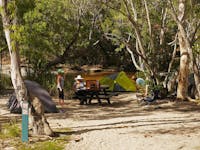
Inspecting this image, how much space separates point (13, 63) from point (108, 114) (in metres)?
5.45

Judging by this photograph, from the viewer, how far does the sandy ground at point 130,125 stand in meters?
9.05

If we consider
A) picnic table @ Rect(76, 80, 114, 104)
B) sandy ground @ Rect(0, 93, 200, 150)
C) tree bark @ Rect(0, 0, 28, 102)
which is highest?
tree bark @ Rect(0, 0, 28, 102)

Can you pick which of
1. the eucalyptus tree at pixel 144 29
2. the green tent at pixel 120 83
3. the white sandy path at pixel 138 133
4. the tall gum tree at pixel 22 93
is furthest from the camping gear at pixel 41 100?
the green tent at pixel 120 83

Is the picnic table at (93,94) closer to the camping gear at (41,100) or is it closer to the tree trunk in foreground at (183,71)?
the camping gear at (41,100)

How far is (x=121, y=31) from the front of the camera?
28312 mm

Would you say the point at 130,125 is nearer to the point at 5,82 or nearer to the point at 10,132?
the point at 10,132

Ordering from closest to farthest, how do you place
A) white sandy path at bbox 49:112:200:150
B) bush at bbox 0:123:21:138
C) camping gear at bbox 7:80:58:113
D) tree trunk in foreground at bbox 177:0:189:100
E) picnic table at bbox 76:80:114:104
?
white sandy path at bbox 49:112:200:150 < bush at bbox 0:123:21:138 < camping gear at bbox 7:80:58:113 < picnic table at bbox 76:80:114:104 < tree trunk in foreground at bbox 177:0:189:100

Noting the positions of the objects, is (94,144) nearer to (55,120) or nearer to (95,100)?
(55,120)

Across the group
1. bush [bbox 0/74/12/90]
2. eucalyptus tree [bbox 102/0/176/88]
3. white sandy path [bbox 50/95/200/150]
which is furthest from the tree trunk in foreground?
bush [bbox 0/74/12/90]

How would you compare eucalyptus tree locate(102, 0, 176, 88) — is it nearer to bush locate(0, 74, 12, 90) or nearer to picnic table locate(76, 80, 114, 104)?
picnic table locate(76, 80, 114, 104)

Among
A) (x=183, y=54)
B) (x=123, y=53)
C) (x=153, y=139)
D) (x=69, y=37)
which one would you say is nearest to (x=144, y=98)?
(x=183, y=54)

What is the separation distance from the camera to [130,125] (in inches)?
451

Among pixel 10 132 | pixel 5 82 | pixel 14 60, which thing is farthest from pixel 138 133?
pixel 5 82

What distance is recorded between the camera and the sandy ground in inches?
356
